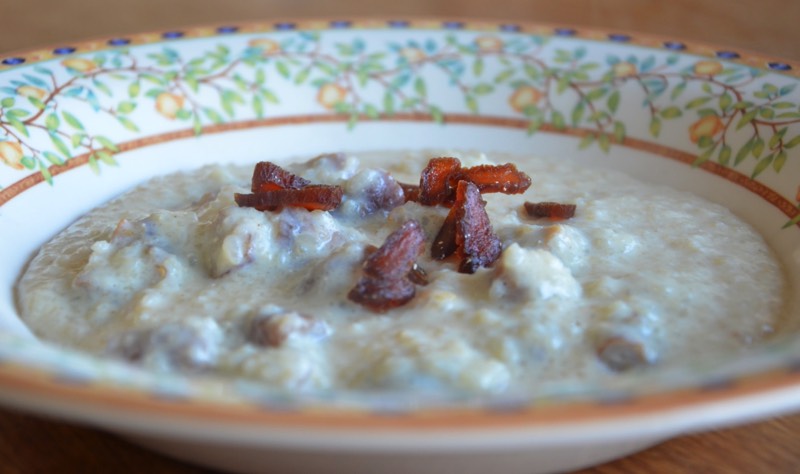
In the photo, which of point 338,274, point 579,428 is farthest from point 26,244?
point 579,428

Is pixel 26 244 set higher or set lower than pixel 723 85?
lower

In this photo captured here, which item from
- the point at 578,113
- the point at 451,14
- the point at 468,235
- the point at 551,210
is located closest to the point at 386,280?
the point at 468,235

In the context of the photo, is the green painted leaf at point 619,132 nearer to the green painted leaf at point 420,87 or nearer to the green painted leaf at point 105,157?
the green painted leaf at point 420,87

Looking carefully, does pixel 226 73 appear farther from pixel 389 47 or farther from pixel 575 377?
pixel 575 377

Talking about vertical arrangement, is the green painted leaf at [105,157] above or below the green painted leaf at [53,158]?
below

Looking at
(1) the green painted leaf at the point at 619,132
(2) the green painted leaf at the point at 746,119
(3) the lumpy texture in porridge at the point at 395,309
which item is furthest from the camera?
(1) the green painted leaf at the point at 619,132

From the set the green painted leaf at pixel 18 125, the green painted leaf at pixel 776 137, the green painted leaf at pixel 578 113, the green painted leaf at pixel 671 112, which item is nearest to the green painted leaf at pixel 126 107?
the green painted leaf at pixel 18 125

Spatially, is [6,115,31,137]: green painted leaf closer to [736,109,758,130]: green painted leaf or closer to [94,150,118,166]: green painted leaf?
[94,150,118,166]: green painted leaf
